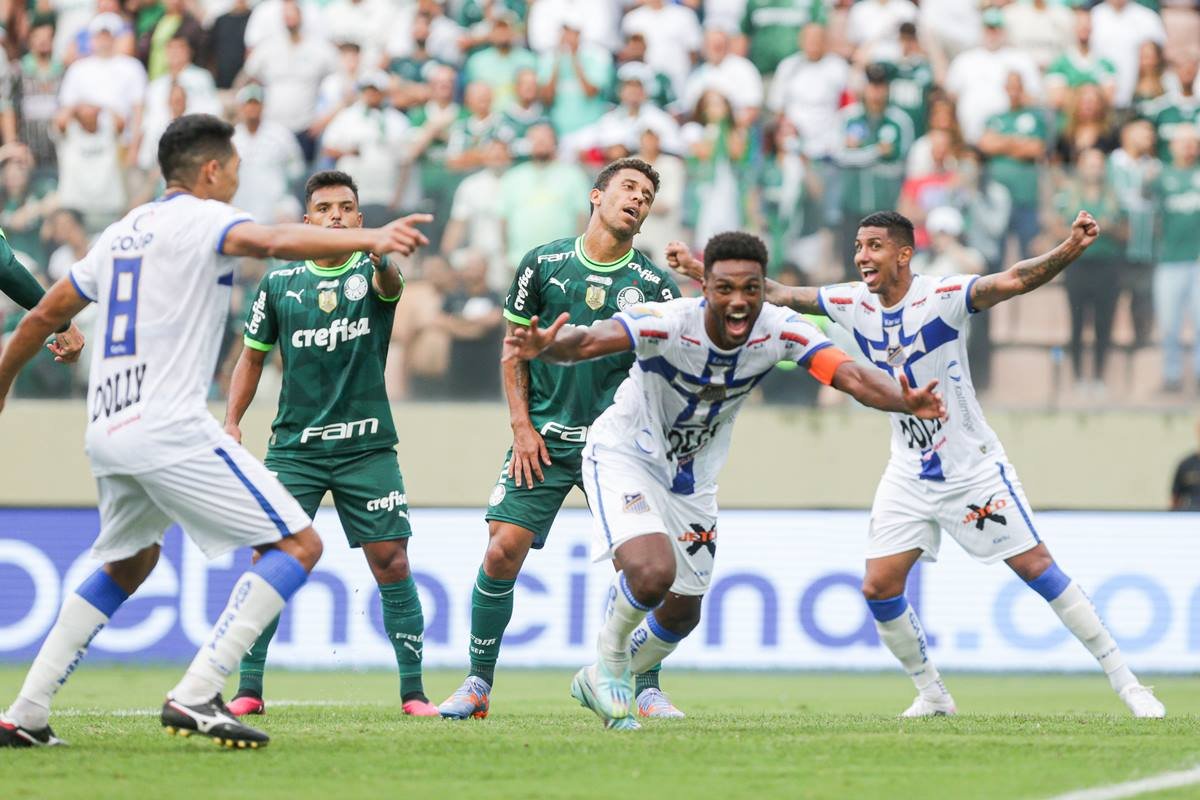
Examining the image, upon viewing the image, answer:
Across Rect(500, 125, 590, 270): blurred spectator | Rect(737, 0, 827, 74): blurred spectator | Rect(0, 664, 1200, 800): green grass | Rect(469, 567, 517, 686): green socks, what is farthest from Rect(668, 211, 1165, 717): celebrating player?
Rect(737, 0, 827, 74): blurred spectator

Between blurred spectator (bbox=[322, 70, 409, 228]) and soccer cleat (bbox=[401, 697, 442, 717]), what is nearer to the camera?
soccer cleat (bbox=[401, 697, 442, 717])

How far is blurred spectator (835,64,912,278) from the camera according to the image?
15.4m

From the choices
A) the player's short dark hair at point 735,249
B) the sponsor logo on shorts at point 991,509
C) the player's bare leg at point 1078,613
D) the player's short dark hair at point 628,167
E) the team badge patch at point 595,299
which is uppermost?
the player's short dark hair at point 628,167

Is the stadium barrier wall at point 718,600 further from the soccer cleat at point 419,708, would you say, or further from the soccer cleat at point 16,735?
the soccer cleat at point 16,735

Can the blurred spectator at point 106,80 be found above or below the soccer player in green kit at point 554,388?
above

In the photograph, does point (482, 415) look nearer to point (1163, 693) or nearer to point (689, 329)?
point (1163, 693)

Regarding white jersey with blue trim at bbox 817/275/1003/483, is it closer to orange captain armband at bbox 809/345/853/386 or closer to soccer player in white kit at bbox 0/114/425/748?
orange captain armband at bbox 809/345/853/386

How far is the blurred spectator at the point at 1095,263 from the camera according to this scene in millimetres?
15367

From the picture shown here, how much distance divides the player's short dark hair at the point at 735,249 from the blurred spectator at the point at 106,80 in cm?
1055

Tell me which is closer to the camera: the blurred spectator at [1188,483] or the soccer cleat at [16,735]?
the soccer cleat at [16,735]

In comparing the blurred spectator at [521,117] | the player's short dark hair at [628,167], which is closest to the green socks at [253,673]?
the player's short dark hair at [628,167]

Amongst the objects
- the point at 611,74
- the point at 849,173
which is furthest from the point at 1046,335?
the point at 611,74

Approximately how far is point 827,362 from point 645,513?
1.11 metres

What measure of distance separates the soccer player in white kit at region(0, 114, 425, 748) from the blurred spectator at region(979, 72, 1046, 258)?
32.2 ft
